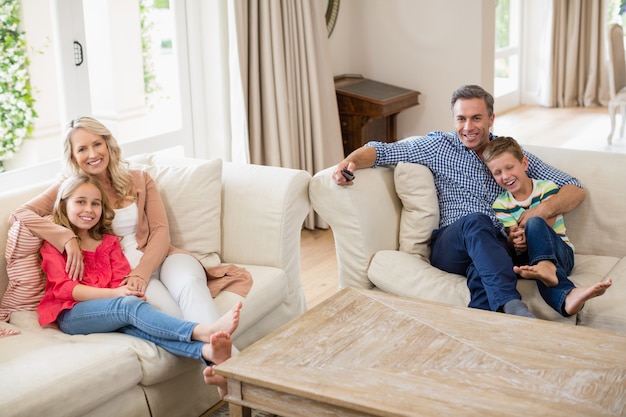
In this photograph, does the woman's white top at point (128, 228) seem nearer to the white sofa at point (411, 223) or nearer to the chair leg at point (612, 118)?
the white sofa at point (411, 223)

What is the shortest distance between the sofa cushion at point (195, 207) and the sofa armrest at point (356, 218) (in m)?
0.38

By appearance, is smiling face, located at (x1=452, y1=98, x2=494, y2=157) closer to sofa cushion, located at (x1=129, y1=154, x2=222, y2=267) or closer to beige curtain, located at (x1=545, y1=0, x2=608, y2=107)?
sofa cushion, located at (x1=129, y1=154, x2=222, y2=267)

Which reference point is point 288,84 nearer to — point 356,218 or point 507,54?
point 356,218

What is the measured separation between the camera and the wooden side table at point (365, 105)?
4906 millimetres

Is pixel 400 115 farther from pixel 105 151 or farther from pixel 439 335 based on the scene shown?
pixel 439 335

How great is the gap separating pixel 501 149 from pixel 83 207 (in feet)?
4.90

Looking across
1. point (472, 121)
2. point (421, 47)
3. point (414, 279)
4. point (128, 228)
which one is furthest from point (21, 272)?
point (421, 47)

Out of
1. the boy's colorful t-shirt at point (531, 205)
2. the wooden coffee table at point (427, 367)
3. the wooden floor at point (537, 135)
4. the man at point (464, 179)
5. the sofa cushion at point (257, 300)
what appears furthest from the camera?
the wooden floor at point (537, 135)

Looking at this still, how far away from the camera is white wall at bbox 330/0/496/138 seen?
16.7 ft

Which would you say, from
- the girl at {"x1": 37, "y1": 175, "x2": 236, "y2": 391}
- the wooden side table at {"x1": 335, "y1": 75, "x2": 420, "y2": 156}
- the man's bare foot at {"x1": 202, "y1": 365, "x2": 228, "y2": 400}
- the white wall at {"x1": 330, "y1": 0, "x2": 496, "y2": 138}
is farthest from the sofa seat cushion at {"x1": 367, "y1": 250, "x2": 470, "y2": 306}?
the white wall at {"x1": 330, "y1": 0, "x2": 496, "y2": 138}

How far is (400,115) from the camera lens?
213 inches

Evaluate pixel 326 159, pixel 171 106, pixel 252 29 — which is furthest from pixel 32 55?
pixel 326 159

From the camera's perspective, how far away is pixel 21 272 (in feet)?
8.25

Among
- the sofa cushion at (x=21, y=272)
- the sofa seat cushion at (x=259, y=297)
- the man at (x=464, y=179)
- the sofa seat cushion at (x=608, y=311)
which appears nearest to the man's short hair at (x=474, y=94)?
the man at (x=464, y=179)
